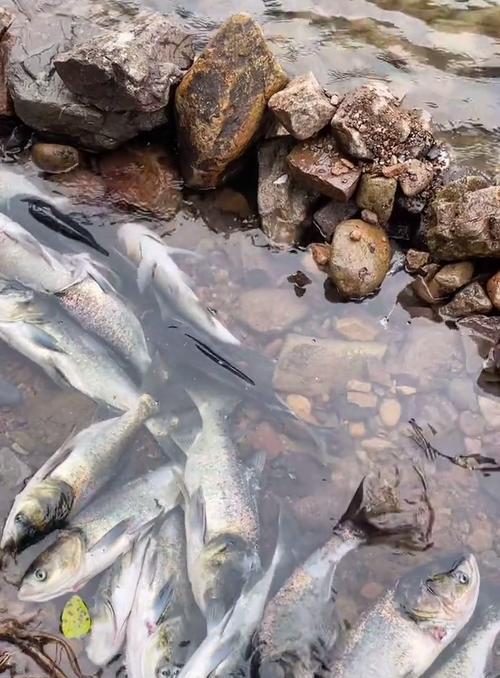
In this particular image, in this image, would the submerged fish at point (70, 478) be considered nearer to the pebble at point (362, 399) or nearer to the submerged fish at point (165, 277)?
the submerged fish at point (165, 277)

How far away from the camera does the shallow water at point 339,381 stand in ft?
15.1

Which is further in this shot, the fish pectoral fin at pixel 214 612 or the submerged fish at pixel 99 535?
the submerged fish at pixel 99 535

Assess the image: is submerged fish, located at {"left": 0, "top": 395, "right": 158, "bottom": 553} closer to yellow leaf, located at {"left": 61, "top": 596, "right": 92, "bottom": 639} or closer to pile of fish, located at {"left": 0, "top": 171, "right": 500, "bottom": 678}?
pile of fish, located at {"left": 0, "top": 171, "right": 500, "bottom": 678}

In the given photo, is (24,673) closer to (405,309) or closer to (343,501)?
(343,501)

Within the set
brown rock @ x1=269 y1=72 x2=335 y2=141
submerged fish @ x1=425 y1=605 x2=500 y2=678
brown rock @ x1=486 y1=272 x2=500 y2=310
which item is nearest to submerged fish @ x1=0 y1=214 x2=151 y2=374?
brown rock @ x1=269 y1=72 x2=335 y2=141

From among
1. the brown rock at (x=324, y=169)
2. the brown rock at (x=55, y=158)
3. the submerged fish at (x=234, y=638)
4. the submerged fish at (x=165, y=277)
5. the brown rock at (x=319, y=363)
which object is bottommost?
the submerged fish at (x=234, y=638)

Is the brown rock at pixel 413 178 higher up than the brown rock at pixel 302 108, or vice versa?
the brown rock at pixel 302 108

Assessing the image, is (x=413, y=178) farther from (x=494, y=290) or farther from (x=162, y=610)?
(x=162, y=610)

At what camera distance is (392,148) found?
17.4ft

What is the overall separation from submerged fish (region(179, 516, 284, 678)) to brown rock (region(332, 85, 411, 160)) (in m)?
3.24

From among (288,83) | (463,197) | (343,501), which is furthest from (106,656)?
(288,83)

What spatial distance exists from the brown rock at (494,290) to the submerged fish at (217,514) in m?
2.10

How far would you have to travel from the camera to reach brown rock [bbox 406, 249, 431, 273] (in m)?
5.36

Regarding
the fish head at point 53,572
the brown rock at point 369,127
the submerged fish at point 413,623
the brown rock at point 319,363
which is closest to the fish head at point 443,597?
the submerged fish at point 413,623
